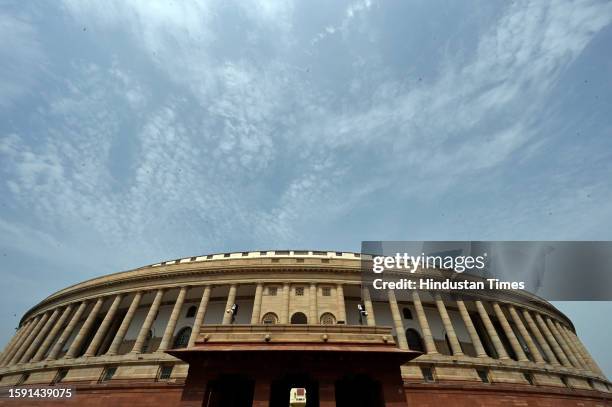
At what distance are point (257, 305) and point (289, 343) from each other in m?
13.9

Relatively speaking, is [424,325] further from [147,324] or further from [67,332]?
[67,332]

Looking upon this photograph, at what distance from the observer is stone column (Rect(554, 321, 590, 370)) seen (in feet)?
120

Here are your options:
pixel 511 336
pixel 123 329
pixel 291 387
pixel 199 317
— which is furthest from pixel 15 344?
pixel 511 336

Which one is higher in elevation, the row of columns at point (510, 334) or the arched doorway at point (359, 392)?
the row of columns at point (510, 334)

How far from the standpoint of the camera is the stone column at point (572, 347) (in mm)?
36500

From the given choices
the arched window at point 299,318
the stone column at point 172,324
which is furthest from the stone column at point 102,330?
the arched window at point 299,318

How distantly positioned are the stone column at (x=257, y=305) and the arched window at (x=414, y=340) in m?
15.8

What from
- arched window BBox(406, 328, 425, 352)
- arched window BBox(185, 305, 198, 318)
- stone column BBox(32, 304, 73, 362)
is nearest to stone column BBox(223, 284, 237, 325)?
arched window BBox(185, 305, 198, 318)

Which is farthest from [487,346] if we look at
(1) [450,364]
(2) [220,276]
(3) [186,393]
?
(3) [186,393]

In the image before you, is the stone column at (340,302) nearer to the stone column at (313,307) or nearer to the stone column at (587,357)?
the stone column at (313,307)

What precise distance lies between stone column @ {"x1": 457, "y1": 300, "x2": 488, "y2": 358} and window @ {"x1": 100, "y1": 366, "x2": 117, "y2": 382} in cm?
3387

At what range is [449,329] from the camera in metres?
29.4

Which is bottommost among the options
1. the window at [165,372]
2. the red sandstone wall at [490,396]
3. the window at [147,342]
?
the red sandstone wall at [490,396]

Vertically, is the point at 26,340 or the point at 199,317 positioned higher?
the point at 26,340
